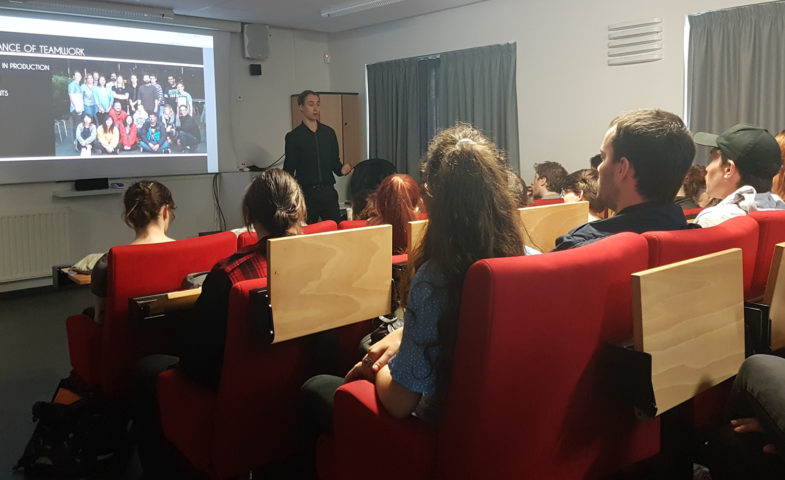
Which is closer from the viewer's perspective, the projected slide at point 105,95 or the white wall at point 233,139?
the projected slide at point 105,95

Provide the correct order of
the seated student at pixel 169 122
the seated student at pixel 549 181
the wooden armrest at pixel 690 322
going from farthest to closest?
the seated student at pixel 169 122 → the seated student at pixel 549 181 → the wooden armrest at pixel 690 322

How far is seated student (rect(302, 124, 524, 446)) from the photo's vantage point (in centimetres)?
135

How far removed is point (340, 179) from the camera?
25.5 ft

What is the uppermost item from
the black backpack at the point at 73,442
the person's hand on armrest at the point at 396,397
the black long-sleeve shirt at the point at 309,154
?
the black long-sleeve shirt at the point at 309,154

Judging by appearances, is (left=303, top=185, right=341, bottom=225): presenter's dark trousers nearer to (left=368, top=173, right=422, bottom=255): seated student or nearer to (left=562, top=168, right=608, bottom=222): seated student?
(left=562, top=168, right=608, bottom=222): seated student

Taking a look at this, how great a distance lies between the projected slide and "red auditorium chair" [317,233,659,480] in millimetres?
5369

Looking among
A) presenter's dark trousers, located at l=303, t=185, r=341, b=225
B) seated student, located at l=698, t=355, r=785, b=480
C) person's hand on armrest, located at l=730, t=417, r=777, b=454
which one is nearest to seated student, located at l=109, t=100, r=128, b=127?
presenter's dark trousers, located at l=303, t=185, r=341, b=225

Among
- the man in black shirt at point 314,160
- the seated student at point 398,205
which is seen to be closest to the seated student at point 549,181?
the man in black shirt at point 314,160

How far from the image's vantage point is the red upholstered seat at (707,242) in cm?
150

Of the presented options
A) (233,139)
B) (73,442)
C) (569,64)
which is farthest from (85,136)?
(569,64)

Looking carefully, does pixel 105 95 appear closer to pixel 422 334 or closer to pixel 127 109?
pixel 127 109

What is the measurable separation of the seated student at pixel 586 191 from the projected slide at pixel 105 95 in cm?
428

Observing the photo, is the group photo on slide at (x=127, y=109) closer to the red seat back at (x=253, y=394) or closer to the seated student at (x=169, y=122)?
the seated student at (x=169, y=122)

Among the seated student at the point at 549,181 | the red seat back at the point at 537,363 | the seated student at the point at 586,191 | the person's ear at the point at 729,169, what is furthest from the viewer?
the seated student at the point at 549,181
